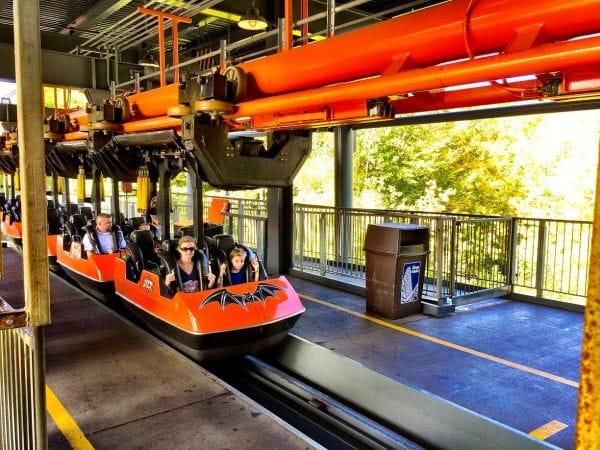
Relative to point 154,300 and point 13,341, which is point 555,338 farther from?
point 13,341

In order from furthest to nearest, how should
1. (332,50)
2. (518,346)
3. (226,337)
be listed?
(518,346) < (226,337) < (332,50)

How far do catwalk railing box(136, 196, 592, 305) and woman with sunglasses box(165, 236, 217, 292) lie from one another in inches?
125

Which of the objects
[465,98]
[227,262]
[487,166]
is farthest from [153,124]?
[487,166]

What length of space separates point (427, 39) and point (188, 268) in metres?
3.83

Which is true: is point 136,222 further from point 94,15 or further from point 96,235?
point 94,15

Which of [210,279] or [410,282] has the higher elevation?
[210,279]

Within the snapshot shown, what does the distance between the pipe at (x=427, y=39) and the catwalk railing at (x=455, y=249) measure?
3.98 meters

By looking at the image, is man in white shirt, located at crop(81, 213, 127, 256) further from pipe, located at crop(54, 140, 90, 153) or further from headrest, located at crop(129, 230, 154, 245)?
headrest, located at crop(129, 230, 154, 245)

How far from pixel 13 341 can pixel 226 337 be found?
2.81 metres

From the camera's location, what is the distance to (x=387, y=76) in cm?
269

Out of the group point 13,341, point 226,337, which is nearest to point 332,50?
point 13,341

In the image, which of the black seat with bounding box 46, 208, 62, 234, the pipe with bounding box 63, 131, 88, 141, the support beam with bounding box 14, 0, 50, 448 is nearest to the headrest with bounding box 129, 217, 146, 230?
the pipe with bounding box 63, 131, 88, 141

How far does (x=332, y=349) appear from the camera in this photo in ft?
17.4

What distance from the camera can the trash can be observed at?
636cm
